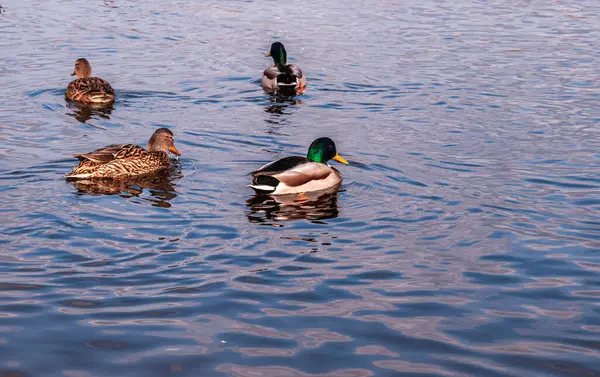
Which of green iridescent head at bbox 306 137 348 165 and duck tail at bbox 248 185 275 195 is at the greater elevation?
green iridescent head at bbox 306 137 348 165

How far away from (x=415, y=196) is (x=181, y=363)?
217 inches

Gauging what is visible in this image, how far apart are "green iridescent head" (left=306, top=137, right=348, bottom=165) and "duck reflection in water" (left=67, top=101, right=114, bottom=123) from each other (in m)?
5.64

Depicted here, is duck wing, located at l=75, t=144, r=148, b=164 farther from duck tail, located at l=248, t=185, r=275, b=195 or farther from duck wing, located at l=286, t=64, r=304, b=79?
duck wing, located at l=286, t=64, r=304, b=79

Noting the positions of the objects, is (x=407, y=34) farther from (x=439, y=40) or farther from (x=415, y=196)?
(x=415, y=196)

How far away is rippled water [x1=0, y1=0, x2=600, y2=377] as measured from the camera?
22.3 ft

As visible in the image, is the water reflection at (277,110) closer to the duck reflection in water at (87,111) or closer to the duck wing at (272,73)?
the duck wing at (272,73)

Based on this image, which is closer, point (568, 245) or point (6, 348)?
point (6, 348)

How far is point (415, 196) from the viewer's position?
11.3 m

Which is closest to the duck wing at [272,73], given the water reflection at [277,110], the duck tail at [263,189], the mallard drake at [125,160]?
the water reflection at [277,110]

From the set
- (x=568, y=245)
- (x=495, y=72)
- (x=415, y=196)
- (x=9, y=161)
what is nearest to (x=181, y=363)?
(x=568, y=245)

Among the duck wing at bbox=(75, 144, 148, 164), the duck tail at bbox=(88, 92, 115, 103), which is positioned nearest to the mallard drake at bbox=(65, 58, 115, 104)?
the duck tail at bbox=(88, 92, 115, 103)

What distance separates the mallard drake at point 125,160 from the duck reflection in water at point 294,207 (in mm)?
2092

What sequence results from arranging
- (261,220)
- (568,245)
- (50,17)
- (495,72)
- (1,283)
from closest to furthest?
(1,283)
(568,245)
(261,220)
(495,72)
(50,17)

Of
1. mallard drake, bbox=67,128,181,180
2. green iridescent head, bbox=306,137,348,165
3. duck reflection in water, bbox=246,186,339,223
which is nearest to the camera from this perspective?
duck reflection in water, bbox=246,186,339,223
